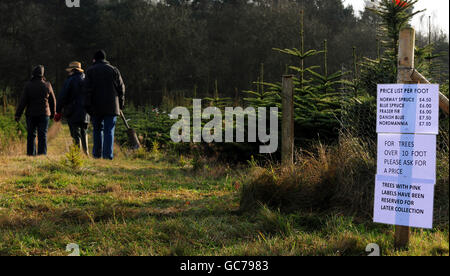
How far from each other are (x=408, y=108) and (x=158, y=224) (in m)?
2.47

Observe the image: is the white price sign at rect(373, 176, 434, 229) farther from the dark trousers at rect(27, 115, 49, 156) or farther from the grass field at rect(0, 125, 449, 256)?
the dark trousers at rect(27, 115, 49, 156)

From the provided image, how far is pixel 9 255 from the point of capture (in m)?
3.67

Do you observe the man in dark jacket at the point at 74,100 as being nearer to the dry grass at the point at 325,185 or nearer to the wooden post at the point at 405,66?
the dry grass at the point at 325,185

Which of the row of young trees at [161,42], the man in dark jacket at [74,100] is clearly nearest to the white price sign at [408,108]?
the man in dark jacket at [74,100]

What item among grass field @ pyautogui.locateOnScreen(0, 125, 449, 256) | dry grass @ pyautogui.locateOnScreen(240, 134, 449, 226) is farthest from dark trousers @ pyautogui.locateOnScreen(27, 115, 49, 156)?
dry grass @ pyautogui.locateOnScreen(240, 134, 449, 226)

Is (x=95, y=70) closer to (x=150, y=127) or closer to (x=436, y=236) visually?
(x=150, y=127)

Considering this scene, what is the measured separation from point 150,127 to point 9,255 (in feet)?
28.9

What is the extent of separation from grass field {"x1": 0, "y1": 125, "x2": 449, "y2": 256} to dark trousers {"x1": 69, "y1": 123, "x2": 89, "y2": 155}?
2.63 meters

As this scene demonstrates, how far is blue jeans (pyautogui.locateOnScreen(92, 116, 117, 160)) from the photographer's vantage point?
8766mm

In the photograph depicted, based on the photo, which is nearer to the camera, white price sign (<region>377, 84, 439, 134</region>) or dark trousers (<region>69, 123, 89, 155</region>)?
white price sign (<region>377, 84, 439, 134</region>)

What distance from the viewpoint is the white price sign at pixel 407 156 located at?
3322 mm

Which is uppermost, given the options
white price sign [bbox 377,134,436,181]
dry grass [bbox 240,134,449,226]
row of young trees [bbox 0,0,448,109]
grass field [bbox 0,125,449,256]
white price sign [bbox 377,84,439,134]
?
row of young trees [bbox 0,0,448,109]

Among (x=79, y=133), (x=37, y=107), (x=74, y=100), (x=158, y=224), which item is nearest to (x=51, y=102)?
(x=37, y=107)
